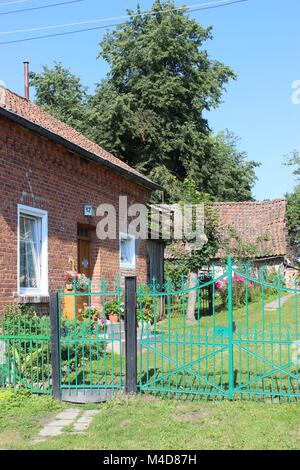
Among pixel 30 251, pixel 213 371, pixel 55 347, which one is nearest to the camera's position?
pixel 55 347

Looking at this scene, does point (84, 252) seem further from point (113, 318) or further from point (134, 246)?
point (134, 246)

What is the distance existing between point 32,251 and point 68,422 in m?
4.74

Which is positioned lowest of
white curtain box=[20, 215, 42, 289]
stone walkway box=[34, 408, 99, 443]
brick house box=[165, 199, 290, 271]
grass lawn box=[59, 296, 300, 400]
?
stone walkway box=[34, 408, 99, 443]

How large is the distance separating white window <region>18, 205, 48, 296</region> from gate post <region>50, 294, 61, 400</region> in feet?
9.19

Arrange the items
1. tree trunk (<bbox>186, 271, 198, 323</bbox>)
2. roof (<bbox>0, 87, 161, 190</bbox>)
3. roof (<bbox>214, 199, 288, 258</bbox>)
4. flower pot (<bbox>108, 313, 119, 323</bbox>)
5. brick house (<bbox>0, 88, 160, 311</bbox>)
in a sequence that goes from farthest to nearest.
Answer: roof (<bbox>214, 199, 288, 258</bbox>) < tree trunk (<bbox>186, 271, 198, 323</bbox>) < flower pot (<bbox>108, 313, 119, 323</bbox>) < brick house (<bbox>0, 88, 160, 311</bbox>) < roof (<bbox>0, 87, 161, 190</bbox>)

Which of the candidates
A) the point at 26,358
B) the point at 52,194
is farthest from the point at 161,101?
the point at 26,358

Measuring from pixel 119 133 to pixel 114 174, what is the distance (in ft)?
42.9

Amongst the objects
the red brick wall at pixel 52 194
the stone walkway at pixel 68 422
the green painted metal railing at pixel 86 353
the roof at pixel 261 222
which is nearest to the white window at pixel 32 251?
the red brick wall at pixel 52 194

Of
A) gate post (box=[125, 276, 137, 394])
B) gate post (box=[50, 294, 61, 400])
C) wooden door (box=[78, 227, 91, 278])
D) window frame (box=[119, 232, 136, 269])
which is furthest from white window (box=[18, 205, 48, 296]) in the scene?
window frame (box=[119, 232, 136, 269])

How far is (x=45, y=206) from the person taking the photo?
1029 cm

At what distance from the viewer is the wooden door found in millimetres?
12234

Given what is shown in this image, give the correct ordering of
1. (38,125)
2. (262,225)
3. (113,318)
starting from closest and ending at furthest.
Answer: (38,125) → (113,318) → (262,225)

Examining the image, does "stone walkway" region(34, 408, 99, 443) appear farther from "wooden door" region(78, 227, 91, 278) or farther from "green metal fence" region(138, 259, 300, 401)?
"wooden door" region(78, 227, 91, 278)

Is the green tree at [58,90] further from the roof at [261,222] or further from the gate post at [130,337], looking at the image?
the gate post at [130,337]
